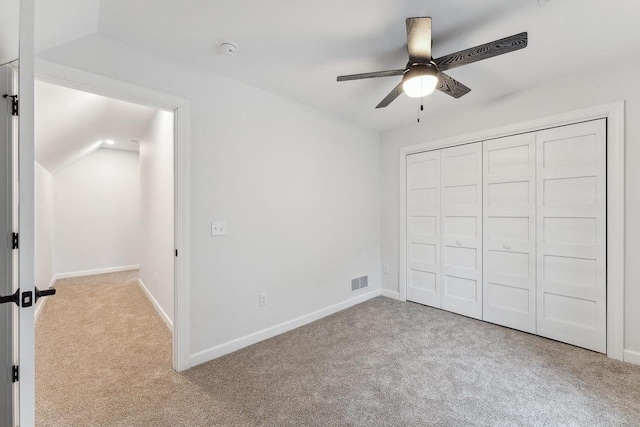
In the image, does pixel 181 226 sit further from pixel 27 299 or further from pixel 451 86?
pixel 451 86

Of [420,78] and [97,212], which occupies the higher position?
[420,78]

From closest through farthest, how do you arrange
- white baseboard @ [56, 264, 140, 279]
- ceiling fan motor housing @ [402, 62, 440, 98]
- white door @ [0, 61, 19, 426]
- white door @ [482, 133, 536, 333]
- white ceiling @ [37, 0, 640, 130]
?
white door @ [0, 61, 19, 426]
white ceiling @ [37, 0, 640, 130]
ceiling fan motor housing @ [402, 62, 440, 98]
white door @ [482, 133, 536, 333]
white baseboard @ [56, 264, 140, 279]

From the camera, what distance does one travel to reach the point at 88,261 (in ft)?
18.0

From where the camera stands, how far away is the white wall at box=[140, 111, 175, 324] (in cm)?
293

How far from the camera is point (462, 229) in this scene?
3203 millimetres

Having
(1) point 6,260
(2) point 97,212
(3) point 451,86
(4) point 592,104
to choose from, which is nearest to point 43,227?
(2) point 97,212

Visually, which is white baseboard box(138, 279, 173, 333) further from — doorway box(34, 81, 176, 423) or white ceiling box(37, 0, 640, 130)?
white ceiling box(37, 0, 640, 130)

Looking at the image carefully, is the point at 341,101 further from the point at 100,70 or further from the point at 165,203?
the point at 165,203

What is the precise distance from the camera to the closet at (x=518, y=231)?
2.39m

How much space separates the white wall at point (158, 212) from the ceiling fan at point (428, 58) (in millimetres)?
2238

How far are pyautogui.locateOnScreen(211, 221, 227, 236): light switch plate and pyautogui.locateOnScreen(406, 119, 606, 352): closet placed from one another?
2411 millimetres

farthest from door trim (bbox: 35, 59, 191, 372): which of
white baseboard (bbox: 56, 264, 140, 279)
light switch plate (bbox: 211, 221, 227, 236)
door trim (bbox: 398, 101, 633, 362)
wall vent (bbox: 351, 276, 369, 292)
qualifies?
white baseboard (bbox: 56, 264, 140, 279)

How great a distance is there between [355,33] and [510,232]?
246cm

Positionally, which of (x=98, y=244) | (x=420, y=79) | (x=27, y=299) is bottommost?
(x=98, y=244)
